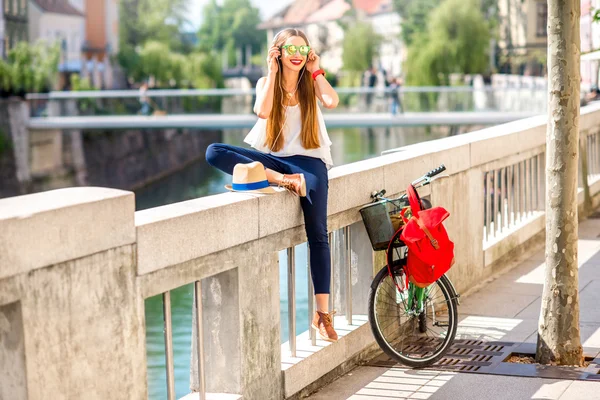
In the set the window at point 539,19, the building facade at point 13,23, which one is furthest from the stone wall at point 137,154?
the window at point 539,19

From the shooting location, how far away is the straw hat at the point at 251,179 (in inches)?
212

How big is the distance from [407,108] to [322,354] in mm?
40674

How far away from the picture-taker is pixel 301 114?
18.9 feet

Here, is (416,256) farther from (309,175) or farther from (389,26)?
(389,26)

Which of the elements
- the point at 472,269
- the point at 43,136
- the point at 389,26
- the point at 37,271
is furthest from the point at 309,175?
the point at 389,26

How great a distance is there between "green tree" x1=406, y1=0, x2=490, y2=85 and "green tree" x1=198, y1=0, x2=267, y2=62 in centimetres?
7386

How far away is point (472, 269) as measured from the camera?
27.4 feet

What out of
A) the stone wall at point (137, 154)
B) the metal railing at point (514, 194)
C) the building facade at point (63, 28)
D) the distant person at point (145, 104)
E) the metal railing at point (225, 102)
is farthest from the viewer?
the building facade at point (63, 28)

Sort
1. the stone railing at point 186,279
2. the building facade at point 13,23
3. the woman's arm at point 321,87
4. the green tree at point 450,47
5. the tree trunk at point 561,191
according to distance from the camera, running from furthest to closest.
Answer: the building facade at point 13,23
the green tree at point 450,47
the tree trunk at point 561,191
the woman's arm at point 321,87
the stone railing at point 186,279

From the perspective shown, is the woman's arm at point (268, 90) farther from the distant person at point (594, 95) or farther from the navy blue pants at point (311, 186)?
the distant person at point (594, 95)

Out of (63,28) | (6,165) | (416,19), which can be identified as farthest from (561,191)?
(416,19)

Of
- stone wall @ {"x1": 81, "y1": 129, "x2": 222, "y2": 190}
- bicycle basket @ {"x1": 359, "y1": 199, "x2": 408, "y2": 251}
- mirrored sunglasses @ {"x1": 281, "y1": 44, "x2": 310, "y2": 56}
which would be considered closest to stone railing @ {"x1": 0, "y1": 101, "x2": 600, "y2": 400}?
bicycle basket @ {"x1": 359, "y1": 199, "x2": 408, "y2": 251}

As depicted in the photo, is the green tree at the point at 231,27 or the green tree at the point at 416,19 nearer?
the green tree at the point at 416,19

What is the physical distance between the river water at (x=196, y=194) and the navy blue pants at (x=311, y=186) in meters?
13.5
